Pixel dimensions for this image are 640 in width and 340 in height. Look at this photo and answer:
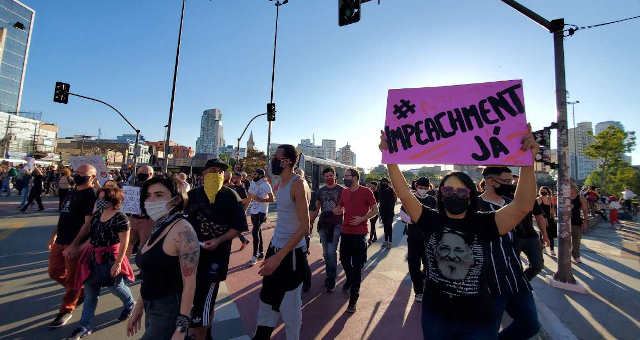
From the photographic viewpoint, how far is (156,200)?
6.97 feet

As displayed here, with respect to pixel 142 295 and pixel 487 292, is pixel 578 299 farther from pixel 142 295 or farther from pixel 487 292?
pixel 142 295

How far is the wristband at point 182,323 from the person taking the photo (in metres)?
1.87

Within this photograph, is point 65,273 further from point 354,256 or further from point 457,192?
point 457,192

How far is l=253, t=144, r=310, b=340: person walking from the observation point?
94.3 inches

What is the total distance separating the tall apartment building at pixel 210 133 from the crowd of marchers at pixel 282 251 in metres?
192

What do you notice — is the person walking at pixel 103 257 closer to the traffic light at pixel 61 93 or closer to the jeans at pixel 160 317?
the jeans at pixel 160 317

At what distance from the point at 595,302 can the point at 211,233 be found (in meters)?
5.81

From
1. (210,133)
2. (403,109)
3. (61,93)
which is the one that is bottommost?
(403,109)

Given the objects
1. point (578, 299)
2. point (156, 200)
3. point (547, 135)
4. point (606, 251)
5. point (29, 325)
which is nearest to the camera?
point (156, 200)

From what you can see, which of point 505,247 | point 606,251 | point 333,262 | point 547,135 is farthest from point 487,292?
point 606,251

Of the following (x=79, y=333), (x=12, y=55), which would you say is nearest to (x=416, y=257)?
(x=79, y=333)

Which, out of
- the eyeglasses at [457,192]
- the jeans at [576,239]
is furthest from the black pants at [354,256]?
the jeans at [576,239]

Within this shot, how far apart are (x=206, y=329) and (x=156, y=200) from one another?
4.50ft

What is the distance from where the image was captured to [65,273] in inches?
150
